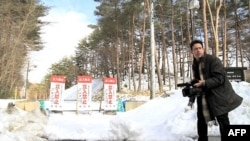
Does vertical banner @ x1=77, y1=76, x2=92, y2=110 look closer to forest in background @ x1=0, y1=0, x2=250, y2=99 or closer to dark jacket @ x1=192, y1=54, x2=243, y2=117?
forest in background @ x1=0, y1=0, x2=250, y2=99

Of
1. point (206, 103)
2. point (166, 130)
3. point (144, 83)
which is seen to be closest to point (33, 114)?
point (166, 130)

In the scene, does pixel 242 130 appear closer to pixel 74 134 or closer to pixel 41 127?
pixel 74 134

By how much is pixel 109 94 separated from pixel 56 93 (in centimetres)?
280

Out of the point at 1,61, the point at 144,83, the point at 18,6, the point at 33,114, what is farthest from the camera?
the point at 144,83

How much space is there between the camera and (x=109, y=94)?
18250 mm

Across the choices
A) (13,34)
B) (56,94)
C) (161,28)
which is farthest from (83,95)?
(161,28)

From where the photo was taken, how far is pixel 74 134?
8125 millimetres

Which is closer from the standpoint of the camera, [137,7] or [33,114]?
[33,114]

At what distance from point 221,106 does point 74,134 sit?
4613 millimetres

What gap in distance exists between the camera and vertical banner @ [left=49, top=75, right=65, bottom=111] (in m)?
17.6

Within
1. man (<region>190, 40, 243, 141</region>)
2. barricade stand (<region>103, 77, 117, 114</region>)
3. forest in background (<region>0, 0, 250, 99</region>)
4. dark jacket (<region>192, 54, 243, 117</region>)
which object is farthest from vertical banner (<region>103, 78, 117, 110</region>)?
dark jacket (<region>192, 54, 243, 117</region>)

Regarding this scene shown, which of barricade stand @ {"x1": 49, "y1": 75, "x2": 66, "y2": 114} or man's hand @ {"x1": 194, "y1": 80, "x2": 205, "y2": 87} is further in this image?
barricade stand @ {"x1": 49, "y1": 75, "x2": 66, "y2": 114}

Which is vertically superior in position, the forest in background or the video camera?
the forest in background

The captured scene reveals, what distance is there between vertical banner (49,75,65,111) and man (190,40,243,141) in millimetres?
13699
